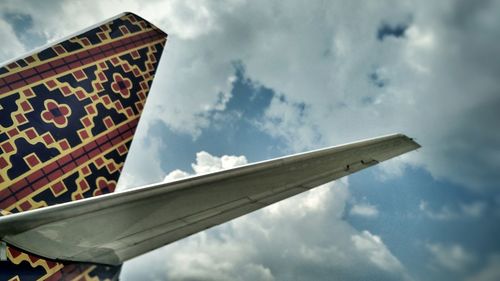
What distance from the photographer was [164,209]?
267 cm

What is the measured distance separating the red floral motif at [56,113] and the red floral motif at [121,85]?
1.06 meters

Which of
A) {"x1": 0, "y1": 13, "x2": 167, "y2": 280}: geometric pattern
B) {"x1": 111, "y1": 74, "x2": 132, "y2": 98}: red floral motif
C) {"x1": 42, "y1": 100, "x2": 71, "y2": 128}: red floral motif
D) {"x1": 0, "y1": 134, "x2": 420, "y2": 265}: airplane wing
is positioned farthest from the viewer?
{"x1": 111, "y1": 74, "x2": 132, "y2": 98}: red floral motif

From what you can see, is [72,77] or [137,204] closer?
[137,204]

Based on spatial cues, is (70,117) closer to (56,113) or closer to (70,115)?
(70,115)

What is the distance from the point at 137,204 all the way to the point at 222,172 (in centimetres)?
64

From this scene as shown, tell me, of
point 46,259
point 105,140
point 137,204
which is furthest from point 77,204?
point 105,140

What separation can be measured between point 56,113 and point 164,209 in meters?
3.70

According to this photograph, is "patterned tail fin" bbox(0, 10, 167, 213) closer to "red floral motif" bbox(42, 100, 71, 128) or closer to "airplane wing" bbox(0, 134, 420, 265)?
"red floral motif" bbox(42, 100, 71, 128)

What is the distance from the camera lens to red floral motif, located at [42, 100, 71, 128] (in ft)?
17.4

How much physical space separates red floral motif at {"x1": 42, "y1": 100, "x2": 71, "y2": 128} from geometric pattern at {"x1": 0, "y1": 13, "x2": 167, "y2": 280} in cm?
1

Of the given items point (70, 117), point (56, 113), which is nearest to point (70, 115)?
point (70, 117)

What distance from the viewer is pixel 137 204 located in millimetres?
2486

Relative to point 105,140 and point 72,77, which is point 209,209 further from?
point 72,77

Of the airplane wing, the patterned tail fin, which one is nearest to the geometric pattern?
the patterned tail fin
